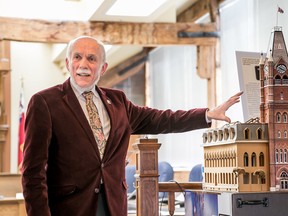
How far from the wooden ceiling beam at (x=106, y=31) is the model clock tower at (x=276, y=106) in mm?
4813

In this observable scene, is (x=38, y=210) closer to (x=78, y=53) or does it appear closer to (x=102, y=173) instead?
(x=102, y=173)

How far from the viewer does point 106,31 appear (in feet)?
25.7

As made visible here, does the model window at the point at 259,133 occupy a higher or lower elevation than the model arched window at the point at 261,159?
higher

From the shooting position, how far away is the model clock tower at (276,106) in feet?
9.57

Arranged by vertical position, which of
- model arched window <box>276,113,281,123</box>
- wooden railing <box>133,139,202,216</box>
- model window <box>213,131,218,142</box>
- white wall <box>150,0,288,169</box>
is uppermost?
white wall <box>150,0,288,169</box>

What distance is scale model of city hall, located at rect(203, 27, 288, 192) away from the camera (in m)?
2.91

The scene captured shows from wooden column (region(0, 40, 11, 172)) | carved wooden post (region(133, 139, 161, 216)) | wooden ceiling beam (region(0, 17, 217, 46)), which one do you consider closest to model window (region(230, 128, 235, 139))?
carved wooden post (region(133, 139, 161, 216))

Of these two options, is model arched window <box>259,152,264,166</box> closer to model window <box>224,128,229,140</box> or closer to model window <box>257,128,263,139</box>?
model window <box>257,128,263,139</box>

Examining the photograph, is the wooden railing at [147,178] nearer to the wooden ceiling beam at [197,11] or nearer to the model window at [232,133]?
the model window at [232,133]

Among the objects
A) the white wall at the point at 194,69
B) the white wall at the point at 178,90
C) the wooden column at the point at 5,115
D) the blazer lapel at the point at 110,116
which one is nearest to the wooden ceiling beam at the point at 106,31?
the white wall at the point at 194,69

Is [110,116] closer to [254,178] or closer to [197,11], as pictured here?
[254,178]

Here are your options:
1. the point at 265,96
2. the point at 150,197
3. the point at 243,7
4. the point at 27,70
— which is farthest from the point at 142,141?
the point at 27,70

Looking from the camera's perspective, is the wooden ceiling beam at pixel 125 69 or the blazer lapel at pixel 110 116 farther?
the wooden ceiling beam at pixel 125 69

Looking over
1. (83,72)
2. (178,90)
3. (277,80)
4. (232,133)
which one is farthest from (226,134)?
(178,90)
